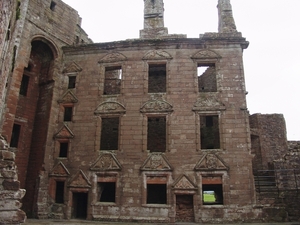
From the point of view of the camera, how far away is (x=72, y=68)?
58.3 ft

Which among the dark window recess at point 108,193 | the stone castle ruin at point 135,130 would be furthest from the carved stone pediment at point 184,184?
the dark window recess at point 108,193

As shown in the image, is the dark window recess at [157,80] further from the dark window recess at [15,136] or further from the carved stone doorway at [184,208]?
the dark window recess at [15,136]

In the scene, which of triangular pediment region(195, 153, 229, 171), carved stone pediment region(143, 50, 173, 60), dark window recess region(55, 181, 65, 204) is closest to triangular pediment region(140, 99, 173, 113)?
carved stone pediment region(143, 50, 173, 60)

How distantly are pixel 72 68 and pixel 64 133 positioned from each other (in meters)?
4.51

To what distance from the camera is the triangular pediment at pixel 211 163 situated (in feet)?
47.5

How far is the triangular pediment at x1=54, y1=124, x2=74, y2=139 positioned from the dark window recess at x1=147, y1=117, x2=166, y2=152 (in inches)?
205

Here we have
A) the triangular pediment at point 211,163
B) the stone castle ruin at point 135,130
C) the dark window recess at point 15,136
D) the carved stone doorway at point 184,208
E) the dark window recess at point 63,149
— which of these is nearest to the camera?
the carved stone doorway at point 184,208

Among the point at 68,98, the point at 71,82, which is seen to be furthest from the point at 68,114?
the point at 71,82

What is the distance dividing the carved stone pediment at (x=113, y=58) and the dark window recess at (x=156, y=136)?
4930 mm

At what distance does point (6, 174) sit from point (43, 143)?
9.06 meters

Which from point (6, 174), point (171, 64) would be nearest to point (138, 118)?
point (171, 64)

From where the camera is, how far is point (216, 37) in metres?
16.5

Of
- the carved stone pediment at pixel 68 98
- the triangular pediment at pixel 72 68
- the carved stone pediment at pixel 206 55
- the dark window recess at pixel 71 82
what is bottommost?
the carved stone pediment at pixel 68 98

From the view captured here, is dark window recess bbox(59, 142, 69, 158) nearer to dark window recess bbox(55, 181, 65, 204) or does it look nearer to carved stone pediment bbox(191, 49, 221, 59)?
dark window recess bbox(55, 181, 65, 204)
